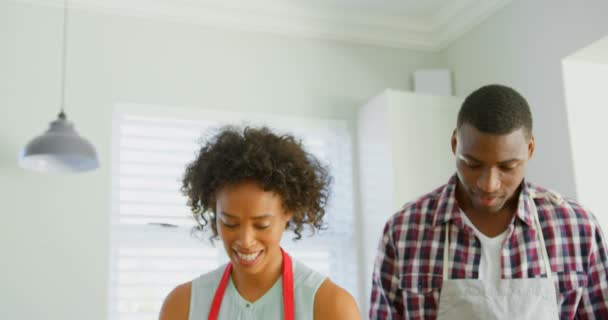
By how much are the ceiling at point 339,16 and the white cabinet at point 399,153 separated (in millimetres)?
468

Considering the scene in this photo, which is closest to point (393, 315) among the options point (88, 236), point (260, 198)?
point (260, 198)

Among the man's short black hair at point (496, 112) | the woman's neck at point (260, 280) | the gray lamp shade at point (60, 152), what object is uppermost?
the gray lamp shade at point (60, 152)

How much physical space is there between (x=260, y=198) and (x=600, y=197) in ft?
6.65

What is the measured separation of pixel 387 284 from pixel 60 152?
162 cm

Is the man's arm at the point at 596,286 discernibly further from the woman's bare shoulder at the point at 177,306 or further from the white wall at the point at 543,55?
the white wall at the point at 543,55

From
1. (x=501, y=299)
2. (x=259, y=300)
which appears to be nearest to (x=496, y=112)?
(x=501, y=299)

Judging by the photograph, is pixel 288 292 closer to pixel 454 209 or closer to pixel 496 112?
pixel 454 209

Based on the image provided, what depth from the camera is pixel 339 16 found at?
3.88 metres

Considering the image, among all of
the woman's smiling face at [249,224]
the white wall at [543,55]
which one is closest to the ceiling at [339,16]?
the white wall at [543,55]

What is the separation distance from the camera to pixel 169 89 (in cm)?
358

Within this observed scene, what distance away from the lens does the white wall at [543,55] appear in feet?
9.69

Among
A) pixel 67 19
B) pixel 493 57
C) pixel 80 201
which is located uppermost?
pixel 67 19

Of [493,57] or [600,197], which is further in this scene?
[493,57]

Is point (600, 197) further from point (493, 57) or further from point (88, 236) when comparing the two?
point (88, 236)
